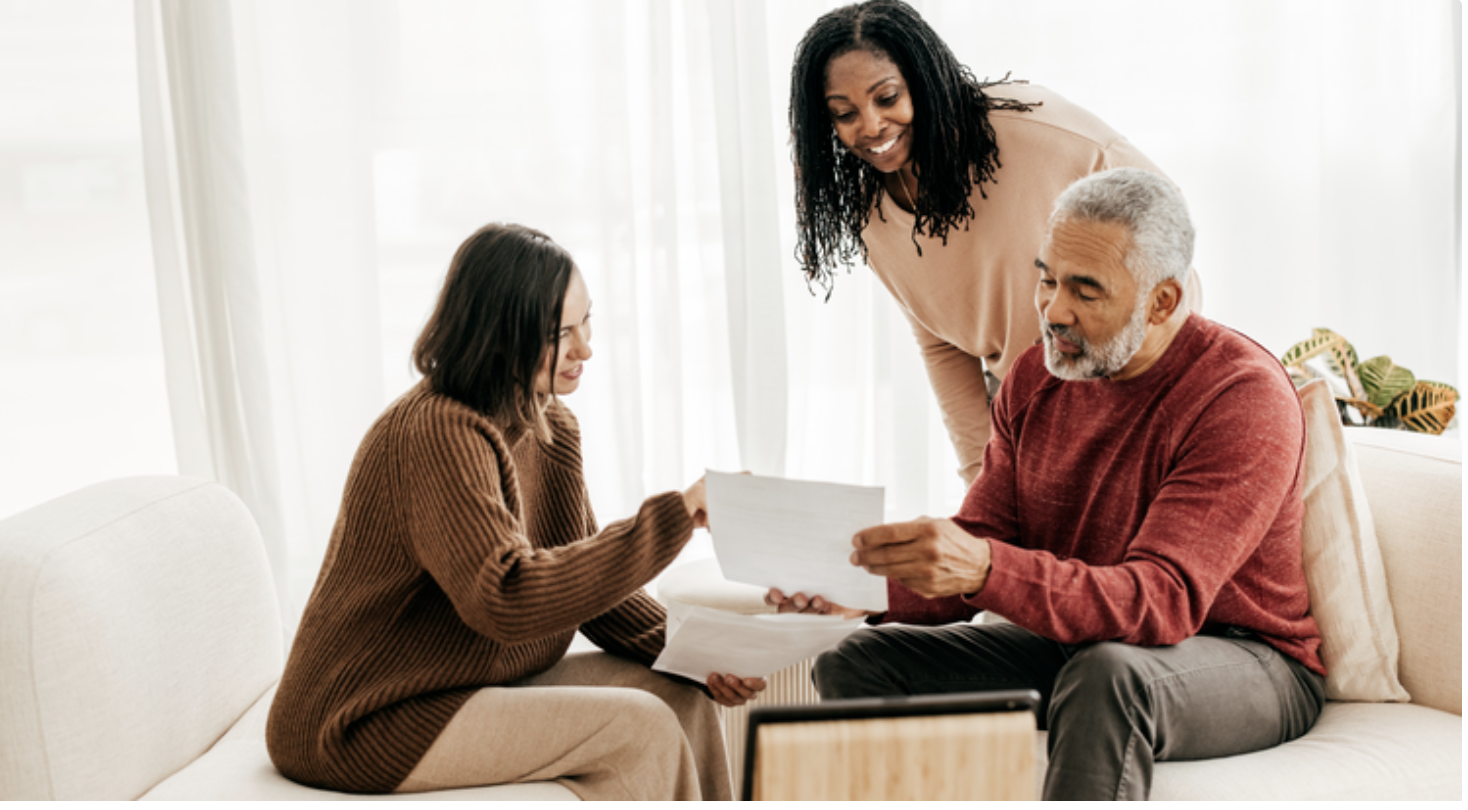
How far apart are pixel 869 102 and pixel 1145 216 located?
53cm

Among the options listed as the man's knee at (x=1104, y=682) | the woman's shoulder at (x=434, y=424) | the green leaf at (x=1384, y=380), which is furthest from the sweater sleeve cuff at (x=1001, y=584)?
the green leaf at (x=1384, y=380)

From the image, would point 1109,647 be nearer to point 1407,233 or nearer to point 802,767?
point 802,767

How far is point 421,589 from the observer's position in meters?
1.44

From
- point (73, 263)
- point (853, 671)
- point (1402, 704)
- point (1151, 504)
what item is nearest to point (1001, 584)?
point (1151, 504)

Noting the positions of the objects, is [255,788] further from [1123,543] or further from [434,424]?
[1123,543]

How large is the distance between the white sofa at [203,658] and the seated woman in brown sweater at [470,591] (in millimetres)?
65

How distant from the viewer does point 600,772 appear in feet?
4.65

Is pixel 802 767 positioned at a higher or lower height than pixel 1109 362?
lower

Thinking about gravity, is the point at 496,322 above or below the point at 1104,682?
above

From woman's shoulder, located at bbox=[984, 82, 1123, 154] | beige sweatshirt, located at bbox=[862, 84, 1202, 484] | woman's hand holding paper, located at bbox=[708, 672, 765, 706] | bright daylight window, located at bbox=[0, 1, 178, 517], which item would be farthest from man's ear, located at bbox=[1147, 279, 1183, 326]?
bright daylight window, located at bbox=[0, 1, 178, 517]

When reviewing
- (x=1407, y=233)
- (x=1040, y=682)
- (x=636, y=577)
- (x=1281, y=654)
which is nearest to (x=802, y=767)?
(x=636, y=577)

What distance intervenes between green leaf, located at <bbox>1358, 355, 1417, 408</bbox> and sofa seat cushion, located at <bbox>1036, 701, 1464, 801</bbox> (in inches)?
38.5

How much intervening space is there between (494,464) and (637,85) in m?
1.85

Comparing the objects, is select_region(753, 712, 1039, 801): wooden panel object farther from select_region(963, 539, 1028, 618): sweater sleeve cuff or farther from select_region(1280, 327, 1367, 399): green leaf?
select_region(1280, 327, 1367, 399): green leaf
